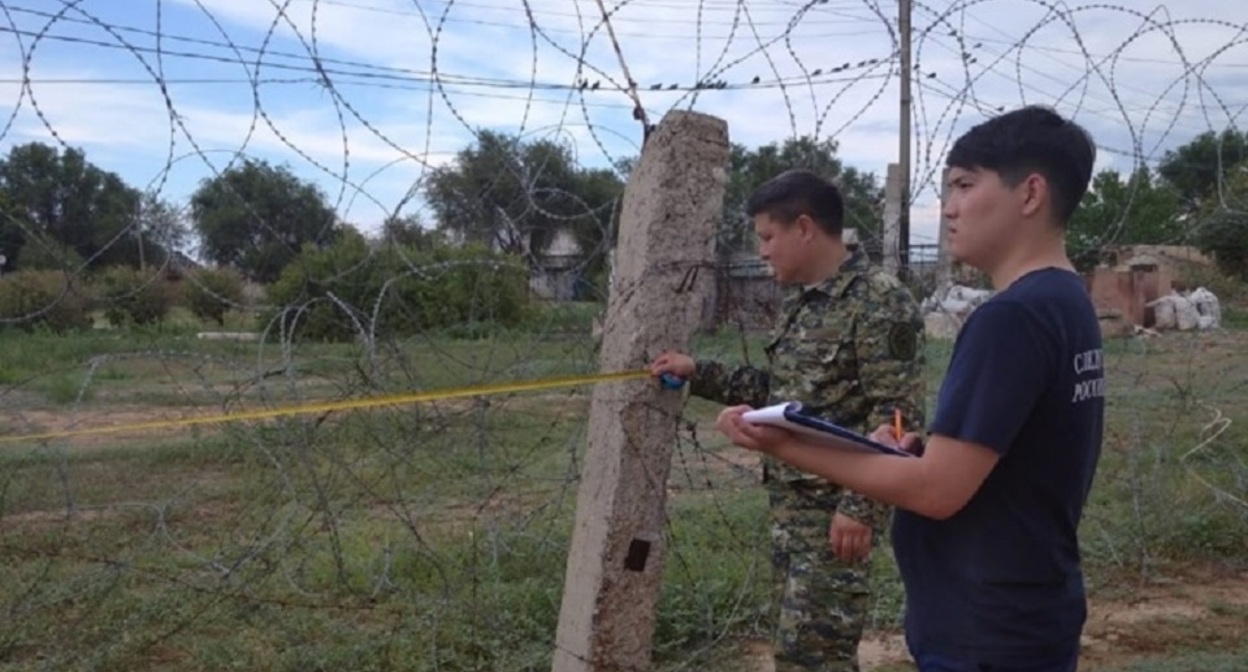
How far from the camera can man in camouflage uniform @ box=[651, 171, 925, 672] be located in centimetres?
299

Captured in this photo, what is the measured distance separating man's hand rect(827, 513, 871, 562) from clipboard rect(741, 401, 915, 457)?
87 centimetres

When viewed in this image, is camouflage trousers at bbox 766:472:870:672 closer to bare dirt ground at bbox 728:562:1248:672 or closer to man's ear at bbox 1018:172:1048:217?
man's ear at bbox 1018:172:1048:217

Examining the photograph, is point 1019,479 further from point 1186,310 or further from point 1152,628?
point 1186,310

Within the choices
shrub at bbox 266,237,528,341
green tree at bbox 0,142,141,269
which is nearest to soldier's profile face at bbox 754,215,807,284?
shrub at bbox 266,237,528,341

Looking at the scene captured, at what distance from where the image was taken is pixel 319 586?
547 cm

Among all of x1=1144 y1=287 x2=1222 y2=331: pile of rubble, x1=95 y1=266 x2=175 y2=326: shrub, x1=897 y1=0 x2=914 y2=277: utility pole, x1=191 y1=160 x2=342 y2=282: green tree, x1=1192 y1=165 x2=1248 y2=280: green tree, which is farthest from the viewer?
x1=1144 y1=287 x2=1222 y2=331: pile of rubble

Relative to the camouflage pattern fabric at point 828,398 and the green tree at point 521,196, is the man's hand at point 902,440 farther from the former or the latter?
the green tree at point 521,196

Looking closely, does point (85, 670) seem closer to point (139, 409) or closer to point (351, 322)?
point (351, 322)

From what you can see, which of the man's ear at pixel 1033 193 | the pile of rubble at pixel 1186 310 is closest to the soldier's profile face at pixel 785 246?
the man's ear at pixel 1033 193

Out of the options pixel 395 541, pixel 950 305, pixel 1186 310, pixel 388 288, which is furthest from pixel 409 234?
pixel 1186 310

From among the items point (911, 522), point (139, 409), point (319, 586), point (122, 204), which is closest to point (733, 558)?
point (319, 586)

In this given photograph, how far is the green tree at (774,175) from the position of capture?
4.19 meters

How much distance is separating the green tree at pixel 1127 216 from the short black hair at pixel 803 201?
1.48 meters

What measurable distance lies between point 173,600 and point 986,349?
13.4ft
